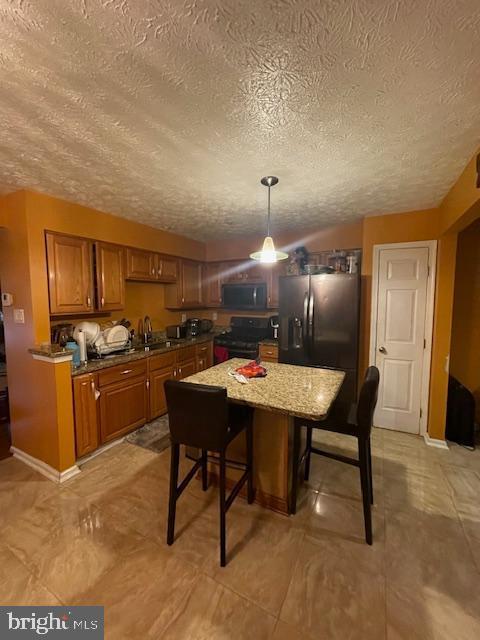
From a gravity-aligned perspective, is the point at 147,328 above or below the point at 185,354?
above

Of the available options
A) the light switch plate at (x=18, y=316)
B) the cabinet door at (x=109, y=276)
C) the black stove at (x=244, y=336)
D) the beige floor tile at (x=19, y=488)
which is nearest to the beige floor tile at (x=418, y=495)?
the black stove at (x=244, y=336)

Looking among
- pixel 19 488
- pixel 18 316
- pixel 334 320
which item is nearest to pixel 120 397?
pixel 19 488

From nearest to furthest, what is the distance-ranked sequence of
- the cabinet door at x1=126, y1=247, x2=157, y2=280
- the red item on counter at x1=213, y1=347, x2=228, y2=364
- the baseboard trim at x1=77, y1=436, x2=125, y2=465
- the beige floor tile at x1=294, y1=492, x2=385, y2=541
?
the beige floor tile at x1=294, y1=492, x2=385, y2=541 < the baseboard trim at x1=77, y1=436, x2=125, y2=465 < the cabinet door at x1=126, y1=247, x2=157, y2=280 < the red item on counter at x1=213, y1=347, x2=228, y2=364

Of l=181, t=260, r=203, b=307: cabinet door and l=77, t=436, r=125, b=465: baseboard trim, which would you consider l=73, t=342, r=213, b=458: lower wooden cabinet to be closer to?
l=77, t=436, r=125, b=465: baseboard trim

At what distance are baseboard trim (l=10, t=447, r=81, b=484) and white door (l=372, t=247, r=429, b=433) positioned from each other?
315 centimetres

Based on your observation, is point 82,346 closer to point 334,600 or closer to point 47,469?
point 47,469

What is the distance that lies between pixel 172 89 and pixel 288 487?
2336 mm

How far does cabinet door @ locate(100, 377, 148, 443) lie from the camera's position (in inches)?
103

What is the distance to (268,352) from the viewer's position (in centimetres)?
362

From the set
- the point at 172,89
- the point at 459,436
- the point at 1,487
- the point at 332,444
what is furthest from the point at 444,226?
the point at 1,487

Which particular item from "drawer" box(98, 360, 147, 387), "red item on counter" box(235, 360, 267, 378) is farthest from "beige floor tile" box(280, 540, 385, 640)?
"drawer" box(98, 360, 147, 387)

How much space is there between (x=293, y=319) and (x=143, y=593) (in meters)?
2.55

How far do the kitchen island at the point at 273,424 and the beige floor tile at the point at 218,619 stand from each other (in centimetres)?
63

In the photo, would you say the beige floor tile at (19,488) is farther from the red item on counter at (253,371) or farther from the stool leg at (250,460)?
the red item on counter at (253,371)
